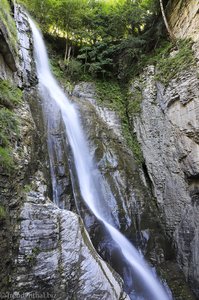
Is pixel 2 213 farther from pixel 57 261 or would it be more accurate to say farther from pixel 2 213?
pixel 57 261

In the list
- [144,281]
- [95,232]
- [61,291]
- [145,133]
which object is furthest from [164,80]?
[61,291]

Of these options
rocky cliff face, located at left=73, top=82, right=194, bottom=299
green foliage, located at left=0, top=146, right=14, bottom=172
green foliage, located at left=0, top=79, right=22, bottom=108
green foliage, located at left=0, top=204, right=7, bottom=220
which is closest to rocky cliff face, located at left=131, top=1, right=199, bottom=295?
rocky cliff face, located at left=73, top=82, right=194, bottom=299

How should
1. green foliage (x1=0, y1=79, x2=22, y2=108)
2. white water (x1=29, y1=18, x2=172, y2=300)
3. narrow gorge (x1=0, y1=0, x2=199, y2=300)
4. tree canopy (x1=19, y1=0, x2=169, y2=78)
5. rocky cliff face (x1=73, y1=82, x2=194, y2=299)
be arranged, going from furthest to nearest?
tree canopy (x1=19, y1=0, x2=169, y2=78) < rocky cliff face (x1=73, y1=82, x2=194, y2=299) < white water (x1=29, y1=18, x2=172, y2=300) < green foliage (x1=0, y1=79, x2=22, y2=108) < narrow gorge (x1=0, y1=0, x2=199, y2=300)

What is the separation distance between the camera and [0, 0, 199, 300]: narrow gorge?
358 cm

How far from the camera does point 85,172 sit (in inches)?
261

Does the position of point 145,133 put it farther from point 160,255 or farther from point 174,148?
point 160,255

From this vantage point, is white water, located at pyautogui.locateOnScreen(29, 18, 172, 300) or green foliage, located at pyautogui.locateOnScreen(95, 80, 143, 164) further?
green foliage, located at pyautogui.locateOnScreen(95, 80, 143, 164)

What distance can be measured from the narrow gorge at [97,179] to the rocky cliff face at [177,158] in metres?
0.03

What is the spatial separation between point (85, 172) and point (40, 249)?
3196 millimetres

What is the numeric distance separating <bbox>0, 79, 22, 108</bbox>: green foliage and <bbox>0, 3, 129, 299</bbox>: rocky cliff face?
2.92 ft

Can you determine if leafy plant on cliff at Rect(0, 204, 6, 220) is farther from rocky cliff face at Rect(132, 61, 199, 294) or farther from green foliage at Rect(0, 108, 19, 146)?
rocky cliff face at Rect(132, 61, 199, 294)

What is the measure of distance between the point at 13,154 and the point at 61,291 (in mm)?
2397

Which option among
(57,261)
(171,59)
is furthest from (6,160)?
(171,59)

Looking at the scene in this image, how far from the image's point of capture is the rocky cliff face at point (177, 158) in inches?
248
